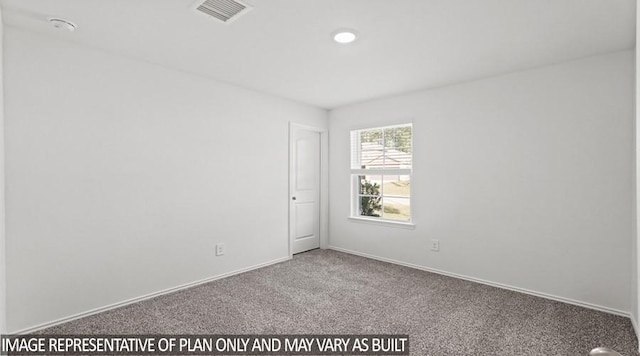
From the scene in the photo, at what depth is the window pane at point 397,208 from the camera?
13.9 feet

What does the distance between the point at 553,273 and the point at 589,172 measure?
0.99 meters

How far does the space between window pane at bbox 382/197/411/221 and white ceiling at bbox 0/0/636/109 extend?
5.40 feet

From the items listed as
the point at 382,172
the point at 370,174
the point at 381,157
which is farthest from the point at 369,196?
the point at 381,157

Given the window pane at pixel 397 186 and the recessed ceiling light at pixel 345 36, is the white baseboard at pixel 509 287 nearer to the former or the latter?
the window pane at pixel 397 186

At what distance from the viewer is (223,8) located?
209 cm

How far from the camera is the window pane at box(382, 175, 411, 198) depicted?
13.8ft

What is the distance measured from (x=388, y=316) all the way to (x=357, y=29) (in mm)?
2281

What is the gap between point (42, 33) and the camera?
2.40 meters

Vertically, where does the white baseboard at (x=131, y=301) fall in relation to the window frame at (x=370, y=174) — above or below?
below

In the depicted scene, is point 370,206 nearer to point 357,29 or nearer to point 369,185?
point 369,185

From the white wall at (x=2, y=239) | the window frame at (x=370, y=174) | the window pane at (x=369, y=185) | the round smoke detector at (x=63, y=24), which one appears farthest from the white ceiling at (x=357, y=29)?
the window pane at (x=369, y=185)

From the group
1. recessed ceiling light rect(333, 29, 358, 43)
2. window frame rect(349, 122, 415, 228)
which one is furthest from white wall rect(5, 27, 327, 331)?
recessed ceiling light rect(333, 29, 358, 43)

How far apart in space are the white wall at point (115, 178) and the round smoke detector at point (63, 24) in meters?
0.31

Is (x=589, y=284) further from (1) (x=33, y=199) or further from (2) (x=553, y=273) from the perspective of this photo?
(1) (x=33, y=199)
